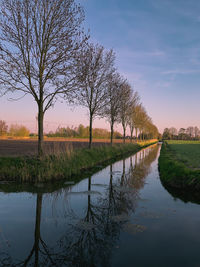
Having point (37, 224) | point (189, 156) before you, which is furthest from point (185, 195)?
point (189, 156)

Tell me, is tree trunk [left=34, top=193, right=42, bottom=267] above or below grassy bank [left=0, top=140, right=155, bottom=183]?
below

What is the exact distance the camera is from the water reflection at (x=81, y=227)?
4.37 meters

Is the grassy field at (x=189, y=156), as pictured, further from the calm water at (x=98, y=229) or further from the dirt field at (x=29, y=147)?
the dirt field at (x=29, y=147)

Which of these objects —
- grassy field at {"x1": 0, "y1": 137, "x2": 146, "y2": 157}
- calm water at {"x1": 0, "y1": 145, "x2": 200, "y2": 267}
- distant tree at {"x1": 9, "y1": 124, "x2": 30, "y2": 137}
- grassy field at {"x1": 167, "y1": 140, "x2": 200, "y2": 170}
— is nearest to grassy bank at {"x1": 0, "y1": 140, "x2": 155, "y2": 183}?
grassy field at {"x1": 0, "y1": 137, "x2": 146, "y2": 157}

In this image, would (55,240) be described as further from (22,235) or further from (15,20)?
(15,20)

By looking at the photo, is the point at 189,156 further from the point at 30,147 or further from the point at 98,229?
the point at 30,147

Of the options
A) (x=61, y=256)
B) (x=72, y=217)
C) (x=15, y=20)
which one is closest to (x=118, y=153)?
(x=15, y=20)

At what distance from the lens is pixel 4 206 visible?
770cm

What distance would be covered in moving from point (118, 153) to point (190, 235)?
964 inches

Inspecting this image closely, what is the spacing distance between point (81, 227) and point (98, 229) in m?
0.50

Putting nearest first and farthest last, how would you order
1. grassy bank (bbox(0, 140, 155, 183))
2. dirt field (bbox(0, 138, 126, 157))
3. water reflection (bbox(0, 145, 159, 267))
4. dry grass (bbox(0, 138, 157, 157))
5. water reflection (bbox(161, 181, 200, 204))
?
water reflection (bbox(0, 145, 159, 267)), water reflection (bbox(161, 181, 200, 204)), grassy bank (bbox(0, 140, 155, 183)), dry grass (bbox(0, 138, 157, 157)), dirt field (bbox(0, 138, 126, 157))

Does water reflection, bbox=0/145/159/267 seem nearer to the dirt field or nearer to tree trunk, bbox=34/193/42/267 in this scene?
tree trunk, bbox=34/193/42/267

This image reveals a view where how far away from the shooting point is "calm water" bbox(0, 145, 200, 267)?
4438 mm

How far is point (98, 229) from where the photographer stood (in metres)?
5.76
